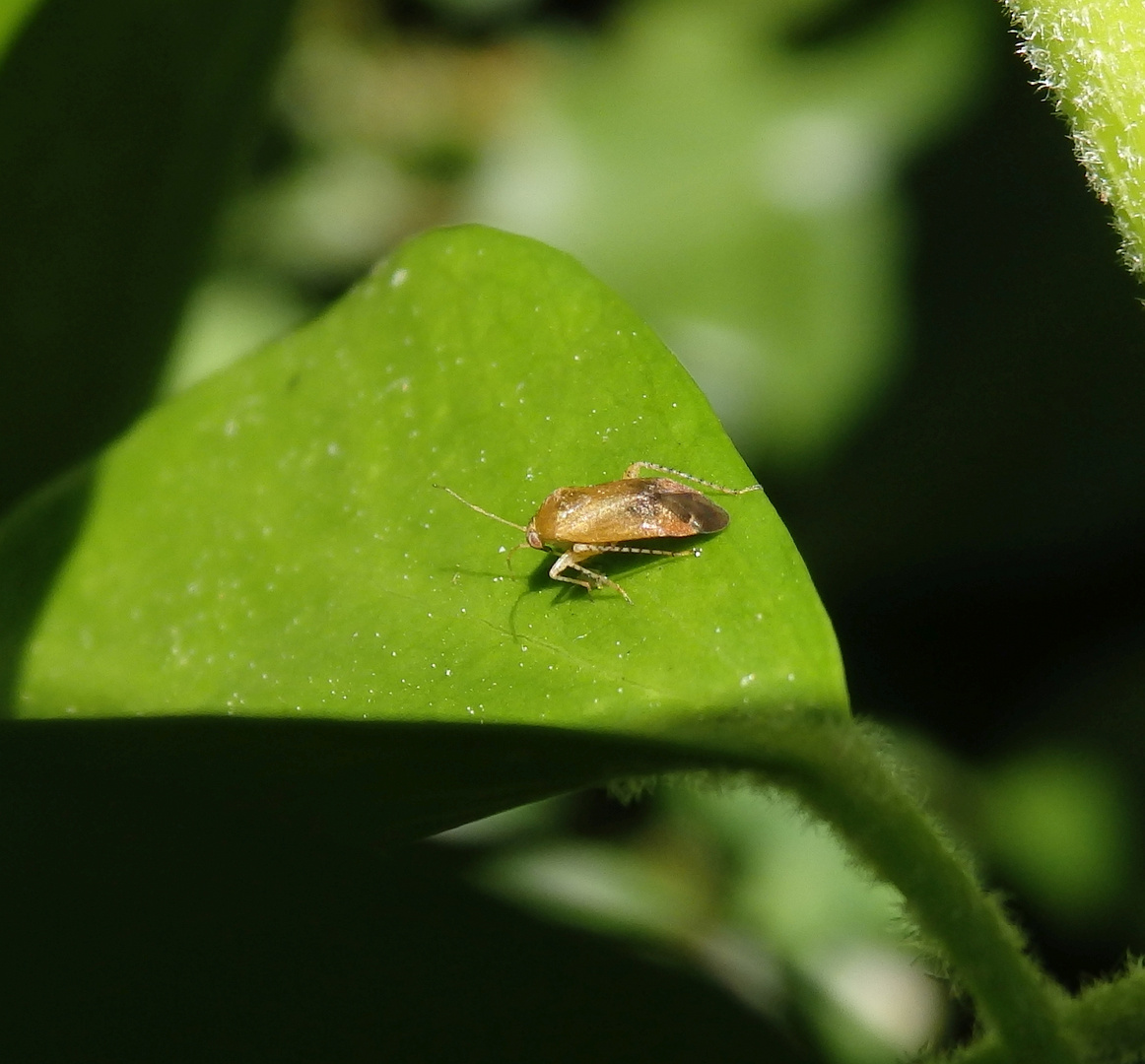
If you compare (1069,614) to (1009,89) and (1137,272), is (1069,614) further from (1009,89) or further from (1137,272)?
(1137,272)

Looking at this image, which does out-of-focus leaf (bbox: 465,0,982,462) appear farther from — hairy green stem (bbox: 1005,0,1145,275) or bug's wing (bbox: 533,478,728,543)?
hairy green stem (bbox: 1005,0,1145,275)

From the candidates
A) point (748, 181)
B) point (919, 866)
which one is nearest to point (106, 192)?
point (919, 866)

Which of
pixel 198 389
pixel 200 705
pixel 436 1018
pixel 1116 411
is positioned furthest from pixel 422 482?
pixel 1116 411

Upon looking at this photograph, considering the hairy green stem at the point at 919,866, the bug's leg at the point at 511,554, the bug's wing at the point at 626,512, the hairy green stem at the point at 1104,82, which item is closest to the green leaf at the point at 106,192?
the bug's wing at the point at 626,512

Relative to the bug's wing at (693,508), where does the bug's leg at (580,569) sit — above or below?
below

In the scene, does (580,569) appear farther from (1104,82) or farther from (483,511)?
(1104,82)

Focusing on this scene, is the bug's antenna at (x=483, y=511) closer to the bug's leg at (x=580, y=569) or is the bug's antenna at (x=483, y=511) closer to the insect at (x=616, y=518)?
the insect at (x=616, y=518)

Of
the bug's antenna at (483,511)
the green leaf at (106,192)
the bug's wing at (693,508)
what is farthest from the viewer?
the green leaf at (106,192)
